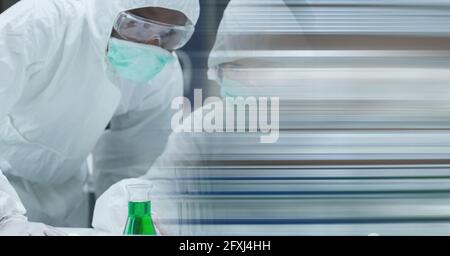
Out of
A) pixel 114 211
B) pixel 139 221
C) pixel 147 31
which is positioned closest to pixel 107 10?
pixel 147 31

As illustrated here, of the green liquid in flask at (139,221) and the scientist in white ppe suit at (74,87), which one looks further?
the scientist in white ppe suit at (74,87)

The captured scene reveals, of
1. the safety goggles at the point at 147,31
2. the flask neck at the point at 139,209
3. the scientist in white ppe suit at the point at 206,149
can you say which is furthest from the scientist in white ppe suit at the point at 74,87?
the flask neck at the point at 139,209

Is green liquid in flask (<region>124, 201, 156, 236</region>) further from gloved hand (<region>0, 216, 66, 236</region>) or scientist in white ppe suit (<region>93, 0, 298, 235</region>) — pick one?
gloved hand (<region>0, 216, 66, 236</region>)

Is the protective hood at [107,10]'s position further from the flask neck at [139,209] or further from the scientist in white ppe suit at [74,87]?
the flask neck at [139,209]

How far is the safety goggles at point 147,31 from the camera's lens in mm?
1566

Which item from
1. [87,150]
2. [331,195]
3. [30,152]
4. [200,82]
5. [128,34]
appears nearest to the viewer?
[331,195]

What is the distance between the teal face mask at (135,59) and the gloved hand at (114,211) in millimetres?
380

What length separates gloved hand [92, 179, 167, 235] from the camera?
1206 millimetres

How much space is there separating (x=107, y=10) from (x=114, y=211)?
2.00ft

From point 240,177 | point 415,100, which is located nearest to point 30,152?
point 240,177

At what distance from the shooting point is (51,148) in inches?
70.8

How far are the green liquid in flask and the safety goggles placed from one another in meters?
0.54
